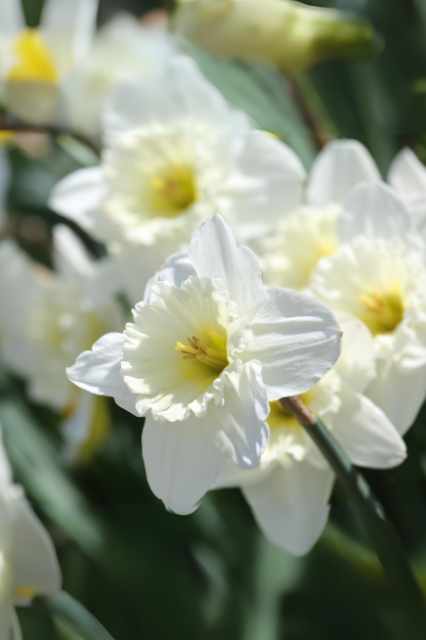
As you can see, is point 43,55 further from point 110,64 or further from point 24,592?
point 24,592

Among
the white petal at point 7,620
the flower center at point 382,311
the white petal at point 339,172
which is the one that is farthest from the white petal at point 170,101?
the white petal at point 7,620

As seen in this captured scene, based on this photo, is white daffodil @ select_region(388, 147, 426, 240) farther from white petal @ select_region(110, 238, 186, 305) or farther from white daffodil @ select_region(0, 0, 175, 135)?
white daffodil @ select_region(0, 0, 175, 135)

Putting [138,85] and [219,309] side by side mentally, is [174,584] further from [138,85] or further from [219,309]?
[138,85]

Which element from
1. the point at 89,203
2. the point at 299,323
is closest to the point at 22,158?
the point at 89,203

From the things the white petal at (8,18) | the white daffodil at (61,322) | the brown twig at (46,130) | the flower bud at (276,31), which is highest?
the flower bud at (276,31)

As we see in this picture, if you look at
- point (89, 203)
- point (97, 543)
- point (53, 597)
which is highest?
point (89, 203)

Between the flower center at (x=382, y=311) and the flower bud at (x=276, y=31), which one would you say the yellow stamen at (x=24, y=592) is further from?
the flower bud at (x=276, y=31)
